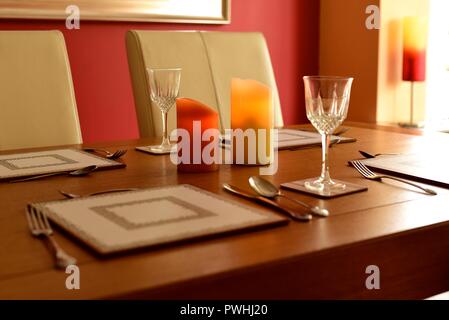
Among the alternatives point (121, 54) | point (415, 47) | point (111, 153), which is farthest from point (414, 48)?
point (111, 153)

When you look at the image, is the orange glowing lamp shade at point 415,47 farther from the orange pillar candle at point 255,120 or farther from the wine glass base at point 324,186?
the wine glass base at point 324,186

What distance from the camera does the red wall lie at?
8.77 ft

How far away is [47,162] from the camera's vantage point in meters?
1.21

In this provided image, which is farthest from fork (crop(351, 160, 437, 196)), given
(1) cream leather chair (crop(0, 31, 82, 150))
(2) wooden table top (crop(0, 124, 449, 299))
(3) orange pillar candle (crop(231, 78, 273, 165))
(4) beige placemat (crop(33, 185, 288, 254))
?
(1) cream leather chair (crop(0, 31, 82, 150))

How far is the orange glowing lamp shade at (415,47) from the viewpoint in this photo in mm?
2941

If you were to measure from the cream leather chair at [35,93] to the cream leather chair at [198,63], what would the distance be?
0.21m

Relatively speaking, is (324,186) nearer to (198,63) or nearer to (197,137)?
(197,137)

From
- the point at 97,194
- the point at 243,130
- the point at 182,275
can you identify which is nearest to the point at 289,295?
the point at 182,275

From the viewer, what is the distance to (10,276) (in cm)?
60

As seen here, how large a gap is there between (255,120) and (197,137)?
12 cm

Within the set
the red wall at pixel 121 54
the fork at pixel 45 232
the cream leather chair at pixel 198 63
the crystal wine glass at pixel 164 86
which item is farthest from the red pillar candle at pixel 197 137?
the red wall at pixel 121 54

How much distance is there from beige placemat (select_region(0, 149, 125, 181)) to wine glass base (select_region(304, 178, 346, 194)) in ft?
1.29

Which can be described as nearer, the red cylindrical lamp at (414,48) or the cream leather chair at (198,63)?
the cream leather chair at (198,63)
